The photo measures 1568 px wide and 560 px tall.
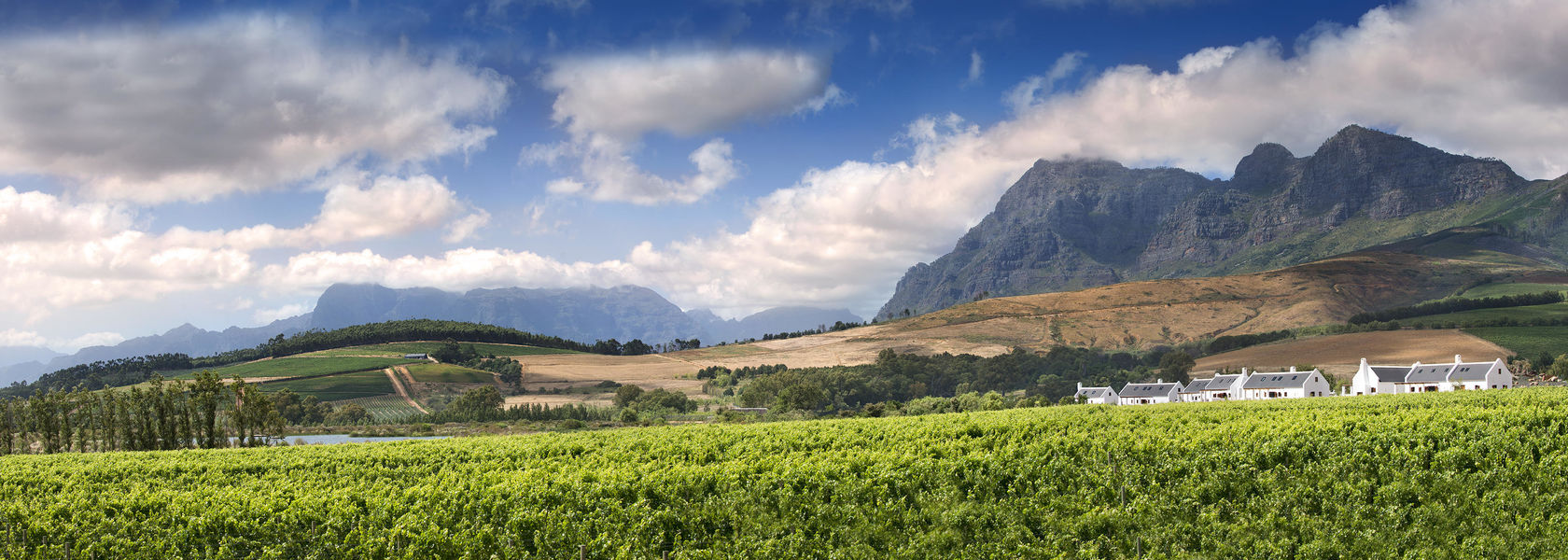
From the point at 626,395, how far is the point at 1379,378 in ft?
434

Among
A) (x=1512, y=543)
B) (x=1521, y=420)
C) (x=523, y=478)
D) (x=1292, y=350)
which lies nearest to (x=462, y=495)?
(x=523, y=478)

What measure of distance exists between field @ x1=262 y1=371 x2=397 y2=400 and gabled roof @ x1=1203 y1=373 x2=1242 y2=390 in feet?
546

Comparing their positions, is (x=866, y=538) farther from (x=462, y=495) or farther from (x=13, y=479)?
(x=13, y=479)

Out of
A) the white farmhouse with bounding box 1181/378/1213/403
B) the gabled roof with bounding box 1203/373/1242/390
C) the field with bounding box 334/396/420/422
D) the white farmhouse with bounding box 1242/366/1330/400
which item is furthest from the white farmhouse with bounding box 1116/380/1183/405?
the field with bounding box 334/396/420/422

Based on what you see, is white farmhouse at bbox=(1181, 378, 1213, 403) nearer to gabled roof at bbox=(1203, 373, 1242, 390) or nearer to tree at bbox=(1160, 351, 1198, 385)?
gabled roof at bbox=(1203, 373, 1242, 390)

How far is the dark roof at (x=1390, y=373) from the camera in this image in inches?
4678

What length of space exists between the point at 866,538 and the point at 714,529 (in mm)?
4450

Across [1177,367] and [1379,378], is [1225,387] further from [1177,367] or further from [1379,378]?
[1177,367]

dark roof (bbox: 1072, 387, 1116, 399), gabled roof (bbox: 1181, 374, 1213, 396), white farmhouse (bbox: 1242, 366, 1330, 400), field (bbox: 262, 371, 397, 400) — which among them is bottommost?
dark roof (bbox: 1072, 387, 1116, 399)

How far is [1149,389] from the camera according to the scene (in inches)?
5645

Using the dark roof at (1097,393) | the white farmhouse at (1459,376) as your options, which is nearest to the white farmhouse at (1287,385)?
the white farmhouse at (1459,376)

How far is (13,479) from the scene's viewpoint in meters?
31.5

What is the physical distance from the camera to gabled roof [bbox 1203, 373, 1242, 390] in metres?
130

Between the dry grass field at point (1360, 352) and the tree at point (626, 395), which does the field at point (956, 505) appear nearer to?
the dry grass field at point (1360, 352)
